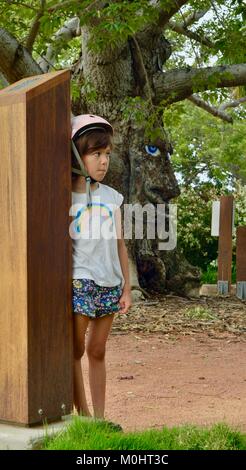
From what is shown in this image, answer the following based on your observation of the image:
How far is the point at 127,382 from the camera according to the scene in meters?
6.91

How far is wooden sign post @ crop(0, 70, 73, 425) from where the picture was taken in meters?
3.97

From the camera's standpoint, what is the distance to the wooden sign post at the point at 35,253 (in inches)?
156

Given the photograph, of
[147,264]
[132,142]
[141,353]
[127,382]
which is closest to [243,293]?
[147,264]

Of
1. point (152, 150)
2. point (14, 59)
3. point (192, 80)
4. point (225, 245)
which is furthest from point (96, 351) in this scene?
point (225, 245)

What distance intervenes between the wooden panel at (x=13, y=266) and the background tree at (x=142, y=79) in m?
6.63

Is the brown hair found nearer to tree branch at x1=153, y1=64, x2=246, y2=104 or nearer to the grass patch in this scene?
the grass patch

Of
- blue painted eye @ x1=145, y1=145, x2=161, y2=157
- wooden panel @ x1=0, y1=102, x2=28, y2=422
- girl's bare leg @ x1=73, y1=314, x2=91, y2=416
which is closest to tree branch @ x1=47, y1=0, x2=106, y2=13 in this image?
blue painted eye @ x1=145, y1=145, x2=161, y2=157

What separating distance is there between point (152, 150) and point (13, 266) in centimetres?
925

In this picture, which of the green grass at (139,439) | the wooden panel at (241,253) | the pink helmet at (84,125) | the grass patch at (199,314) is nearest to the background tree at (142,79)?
the wooden panel at (241,253)

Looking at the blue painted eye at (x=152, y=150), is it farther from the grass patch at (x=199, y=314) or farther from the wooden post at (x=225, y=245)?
the grass patch at (x=199, y=314)

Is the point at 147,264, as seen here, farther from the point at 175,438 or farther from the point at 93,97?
the point at 175,438

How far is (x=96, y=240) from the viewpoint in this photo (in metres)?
4.36

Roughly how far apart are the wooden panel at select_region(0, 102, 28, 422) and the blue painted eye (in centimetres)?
901
